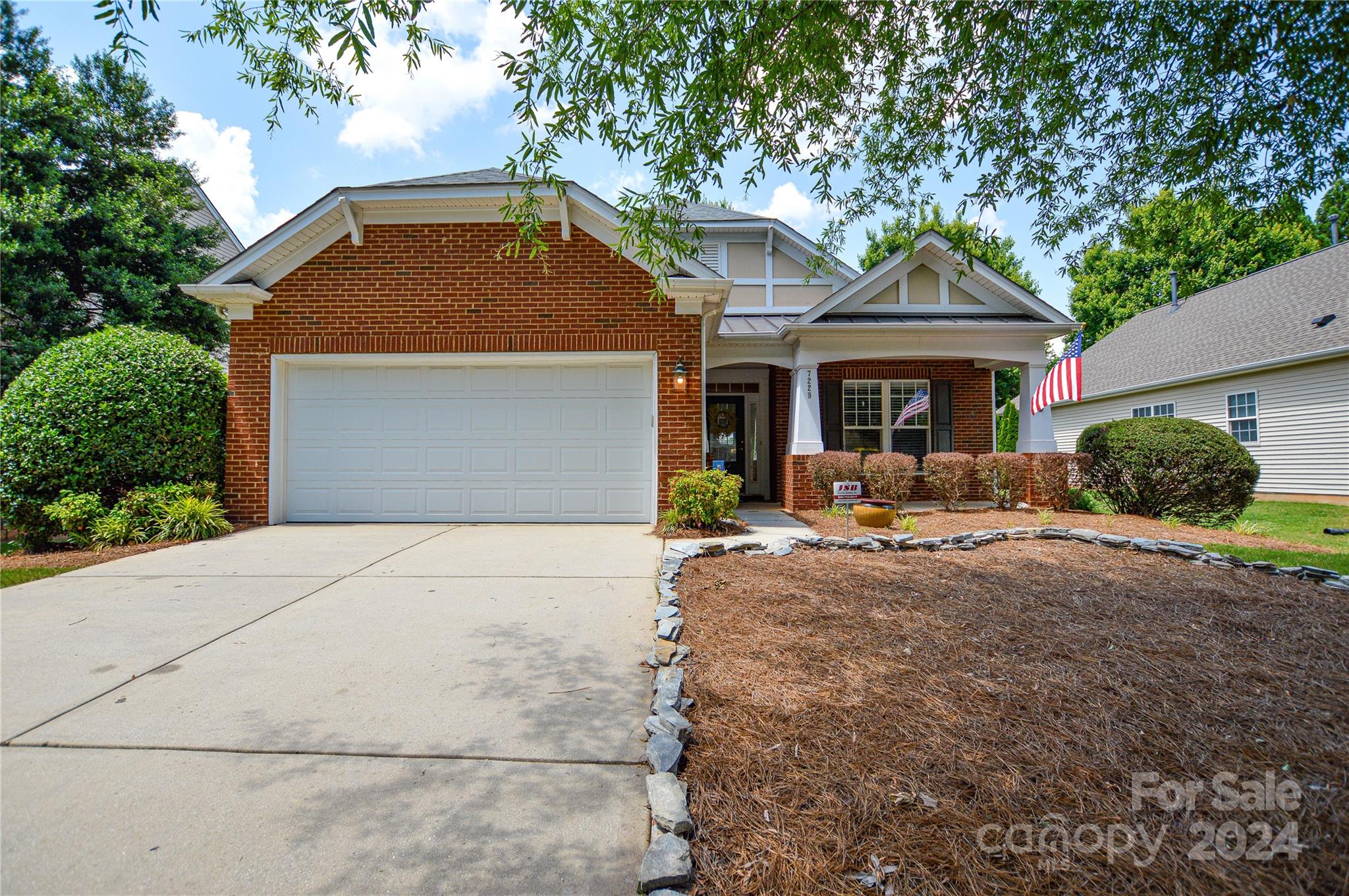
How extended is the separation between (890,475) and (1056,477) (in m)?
2.69

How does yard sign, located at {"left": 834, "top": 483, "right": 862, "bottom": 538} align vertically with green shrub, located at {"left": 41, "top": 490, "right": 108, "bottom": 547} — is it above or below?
above

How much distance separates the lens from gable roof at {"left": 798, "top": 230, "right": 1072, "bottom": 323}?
10328 millimetres

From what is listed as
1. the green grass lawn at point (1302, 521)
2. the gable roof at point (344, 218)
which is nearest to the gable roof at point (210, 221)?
the gable roof at point (344, 218)

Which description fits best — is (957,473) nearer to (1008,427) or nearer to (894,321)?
(894,321)

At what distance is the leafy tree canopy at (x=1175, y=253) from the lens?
14.0 ft

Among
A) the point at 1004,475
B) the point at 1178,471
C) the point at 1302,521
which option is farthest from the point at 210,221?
the point at 1302,521

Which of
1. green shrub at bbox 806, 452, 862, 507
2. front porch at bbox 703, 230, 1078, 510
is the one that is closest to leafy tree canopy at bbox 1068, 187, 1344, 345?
front porch at bbox 703, 230, 1078, 510

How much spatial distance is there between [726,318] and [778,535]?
6028mm

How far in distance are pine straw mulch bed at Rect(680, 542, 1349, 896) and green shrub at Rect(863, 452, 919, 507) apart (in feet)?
16.1

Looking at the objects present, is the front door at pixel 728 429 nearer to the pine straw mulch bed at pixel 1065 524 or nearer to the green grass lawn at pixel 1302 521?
the pine straw mulch bed at pixel 1065 524

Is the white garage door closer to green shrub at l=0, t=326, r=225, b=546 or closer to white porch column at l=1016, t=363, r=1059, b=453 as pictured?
green shrub at l=0, t=326, r=225, b=546

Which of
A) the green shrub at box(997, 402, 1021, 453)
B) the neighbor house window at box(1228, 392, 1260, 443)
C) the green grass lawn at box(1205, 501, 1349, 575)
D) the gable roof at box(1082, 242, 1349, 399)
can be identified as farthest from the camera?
the green shrub at box(997, 402, 1021, 453)

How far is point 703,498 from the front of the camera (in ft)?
24.1

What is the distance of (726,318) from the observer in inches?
476
